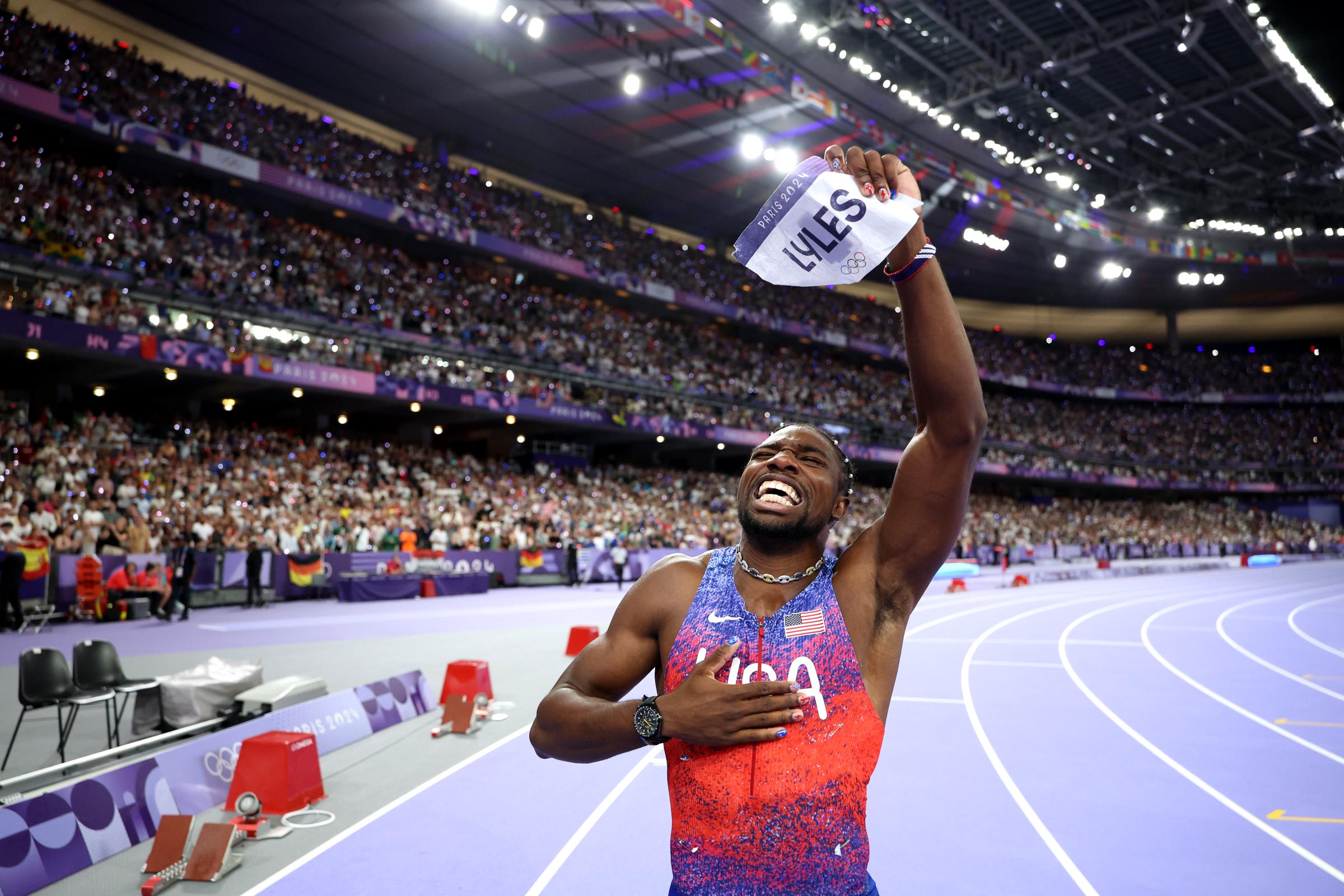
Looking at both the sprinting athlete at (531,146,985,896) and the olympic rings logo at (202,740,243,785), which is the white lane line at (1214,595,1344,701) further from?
the olympic rings logo at (202,740,243,785)

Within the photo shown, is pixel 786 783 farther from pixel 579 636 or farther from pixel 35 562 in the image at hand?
pixel 35 562

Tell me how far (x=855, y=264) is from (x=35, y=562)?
56.8ft

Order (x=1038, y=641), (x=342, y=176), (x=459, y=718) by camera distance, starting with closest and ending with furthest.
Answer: (x=459, y=718) → (x=1038, y=641) → (x=342, y=176)

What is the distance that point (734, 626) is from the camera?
205 centimetres

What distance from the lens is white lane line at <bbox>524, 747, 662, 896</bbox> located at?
4.77m

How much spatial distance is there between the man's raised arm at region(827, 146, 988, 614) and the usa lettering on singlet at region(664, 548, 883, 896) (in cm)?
27

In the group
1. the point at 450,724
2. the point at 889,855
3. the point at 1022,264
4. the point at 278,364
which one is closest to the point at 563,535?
the point at 278,364

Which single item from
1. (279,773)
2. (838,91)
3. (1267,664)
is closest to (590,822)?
(279,773)

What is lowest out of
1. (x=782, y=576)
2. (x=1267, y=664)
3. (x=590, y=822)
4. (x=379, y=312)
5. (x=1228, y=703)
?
(x=1267, y=664)

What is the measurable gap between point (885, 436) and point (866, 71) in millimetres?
19984

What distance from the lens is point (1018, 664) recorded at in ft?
41.5

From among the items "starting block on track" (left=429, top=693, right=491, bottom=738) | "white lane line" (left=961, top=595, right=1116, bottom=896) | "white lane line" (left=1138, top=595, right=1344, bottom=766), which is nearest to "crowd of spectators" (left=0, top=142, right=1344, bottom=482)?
"starting block on track" (left=429, top=693, right=491, bottom=738)

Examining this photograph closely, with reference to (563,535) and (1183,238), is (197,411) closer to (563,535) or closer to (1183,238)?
(563,535)

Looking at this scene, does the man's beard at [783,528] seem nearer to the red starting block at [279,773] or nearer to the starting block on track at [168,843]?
the starting block on track at [168,843]
